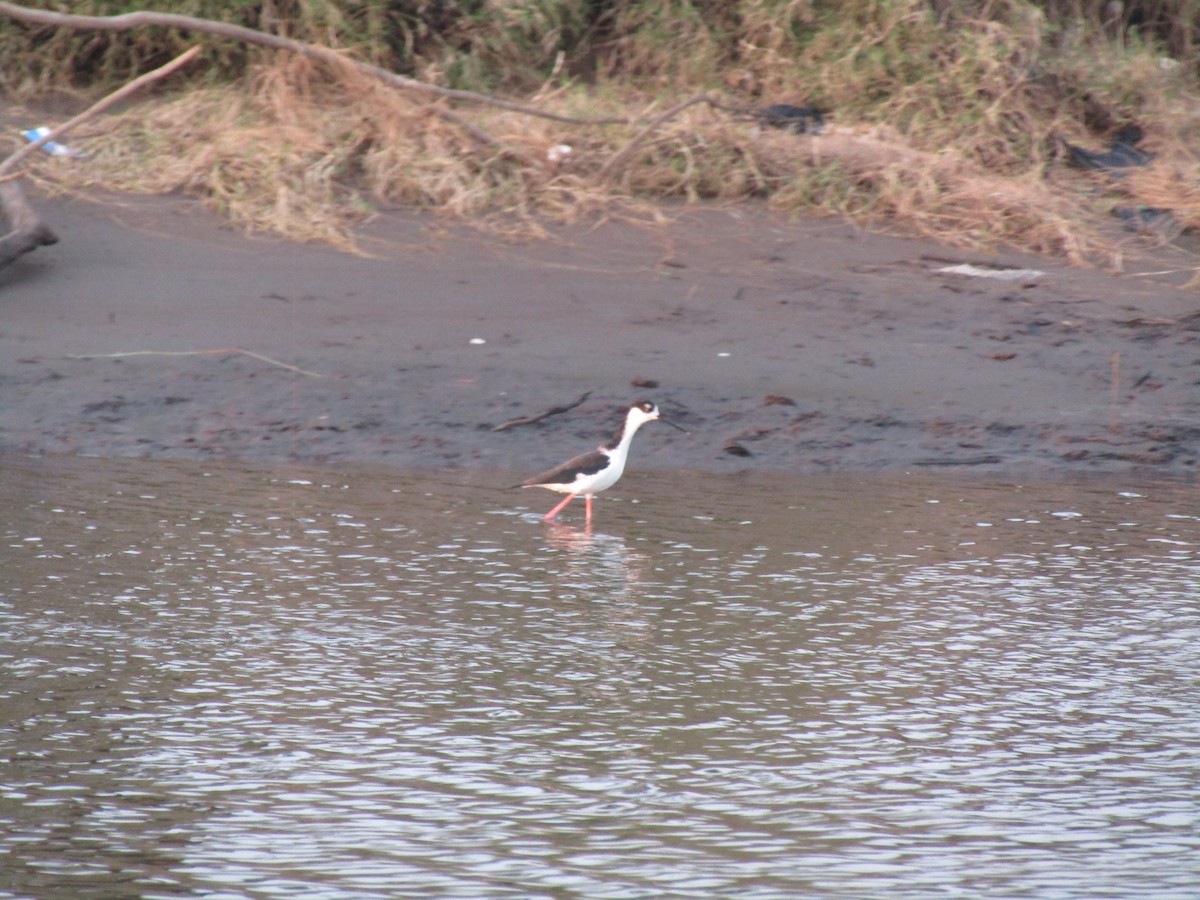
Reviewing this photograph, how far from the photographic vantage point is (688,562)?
8047mm

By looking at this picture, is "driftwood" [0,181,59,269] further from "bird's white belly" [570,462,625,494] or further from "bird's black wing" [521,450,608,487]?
"bird's white belly" [570,462,625,494]

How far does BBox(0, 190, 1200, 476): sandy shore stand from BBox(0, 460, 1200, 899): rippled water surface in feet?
3.63

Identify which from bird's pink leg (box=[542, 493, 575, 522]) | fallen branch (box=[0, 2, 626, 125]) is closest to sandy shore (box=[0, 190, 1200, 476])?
bird's pink leg (box=[542, 493, 575, 522])

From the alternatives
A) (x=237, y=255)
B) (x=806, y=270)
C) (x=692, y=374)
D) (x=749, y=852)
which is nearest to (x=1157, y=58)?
(x=806, y=270)

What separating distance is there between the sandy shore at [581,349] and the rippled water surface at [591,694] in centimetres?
111

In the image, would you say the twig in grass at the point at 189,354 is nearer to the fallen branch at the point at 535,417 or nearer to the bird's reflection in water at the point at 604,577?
the fallen branch at the point at 535,417

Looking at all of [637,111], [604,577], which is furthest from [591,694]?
[637,111]

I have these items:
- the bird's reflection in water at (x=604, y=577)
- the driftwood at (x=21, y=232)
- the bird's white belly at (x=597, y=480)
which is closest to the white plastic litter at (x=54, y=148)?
the driftwood at (x=21, y=232)

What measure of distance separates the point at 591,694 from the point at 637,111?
954cm

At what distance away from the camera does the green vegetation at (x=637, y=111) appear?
1364cm

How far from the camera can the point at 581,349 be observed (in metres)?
11.7

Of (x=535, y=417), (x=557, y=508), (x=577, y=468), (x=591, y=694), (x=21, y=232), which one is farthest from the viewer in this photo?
(x=21, y=232)

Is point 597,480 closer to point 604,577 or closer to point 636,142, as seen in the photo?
point 604,577

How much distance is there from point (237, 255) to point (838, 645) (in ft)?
23.5
